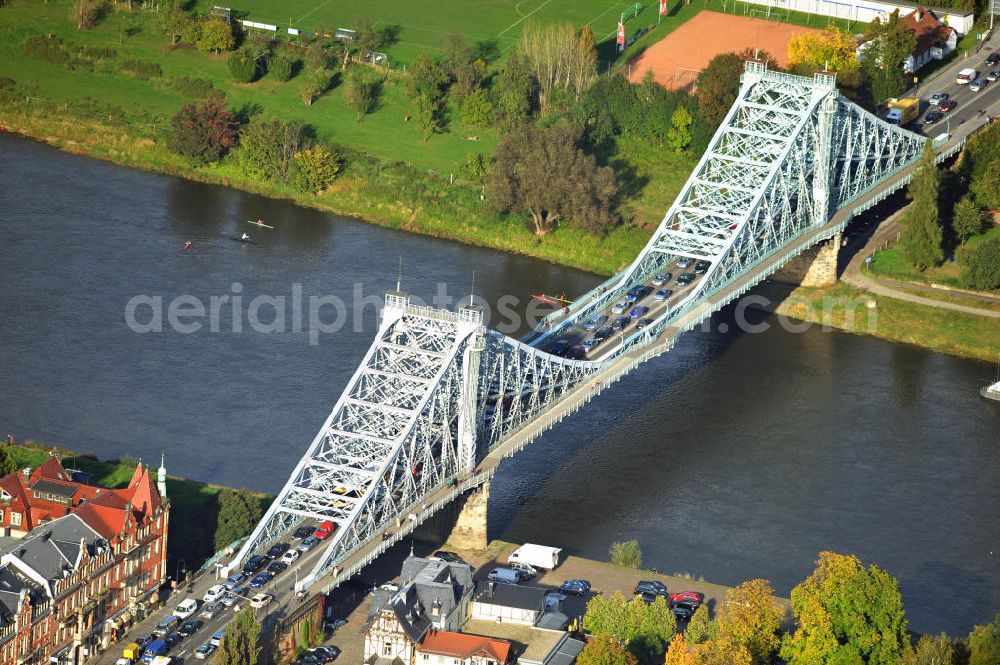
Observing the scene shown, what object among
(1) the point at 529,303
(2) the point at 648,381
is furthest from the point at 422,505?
(1) the point at 529,303

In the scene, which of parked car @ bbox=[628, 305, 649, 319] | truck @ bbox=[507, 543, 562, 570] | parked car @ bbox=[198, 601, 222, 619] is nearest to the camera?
parked car @ bbox=[198, 601, 222, 619]

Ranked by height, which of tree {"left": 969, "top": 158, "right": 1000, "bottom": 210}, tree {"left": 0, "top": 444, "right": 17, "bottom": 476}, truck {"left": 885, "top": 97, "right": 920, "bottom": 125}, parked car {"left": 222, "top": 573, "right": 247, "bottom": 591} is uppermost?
truck {"left": 885, "top": 97, "right": 920, "bottom": 125}

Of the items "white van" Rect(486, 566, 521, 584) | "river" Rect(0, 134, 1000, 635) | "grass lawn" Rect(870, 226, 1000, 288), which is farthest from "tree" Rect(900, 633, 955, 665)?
"grass lawn" Rect(870, 226, 1000, 288)

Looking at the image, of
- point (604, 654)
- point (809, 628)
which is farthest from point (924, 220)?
point (604, 654)

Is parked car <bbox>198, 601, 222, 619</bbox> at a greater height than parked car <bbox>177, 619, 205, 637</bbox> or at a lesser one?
greater

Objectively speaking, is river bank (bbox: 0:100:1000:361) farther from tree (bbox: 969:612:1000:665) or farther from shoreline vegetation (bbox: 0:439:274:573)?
shoreline vegetation (bbox: 0:439:274:573)

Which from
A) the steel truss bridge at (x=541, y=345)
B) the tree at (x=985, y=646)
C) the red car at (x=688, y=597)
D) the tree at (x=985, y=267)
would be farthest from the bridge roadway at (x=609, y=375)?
the tree at (x=985, y=646)

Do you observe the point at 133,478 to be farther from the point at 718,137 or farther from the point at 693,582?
the point at 718,137
